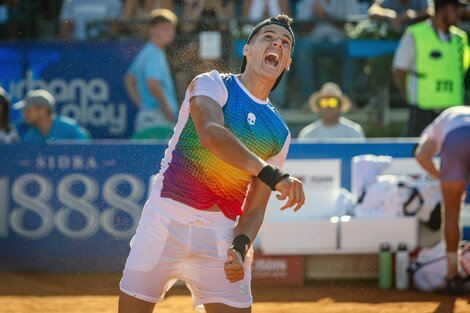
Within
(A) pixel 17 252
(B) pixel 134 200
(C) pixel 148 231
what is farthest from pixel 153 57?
(C) pixel 148 231

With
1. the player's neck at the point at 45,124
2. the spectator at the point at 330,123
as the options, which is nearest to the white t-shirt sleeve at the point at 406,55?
the spectator at the point at 330,123

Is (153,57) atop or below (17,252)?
atop

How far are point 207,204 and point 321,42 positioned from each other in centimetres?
695

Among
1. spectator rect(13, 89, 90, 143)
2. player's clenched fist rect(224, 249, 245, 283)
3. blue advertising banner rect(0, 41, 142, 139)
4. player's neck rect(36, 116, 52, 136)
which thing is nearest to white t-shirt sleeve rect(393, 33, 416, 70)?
blue advertising banner rect(0, 41, 142, 139)

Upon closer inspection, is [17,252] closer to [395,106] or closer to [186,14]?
[186,14]

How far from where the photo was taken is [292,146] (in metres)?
9.30

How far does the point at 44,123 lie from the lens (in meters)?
9.91

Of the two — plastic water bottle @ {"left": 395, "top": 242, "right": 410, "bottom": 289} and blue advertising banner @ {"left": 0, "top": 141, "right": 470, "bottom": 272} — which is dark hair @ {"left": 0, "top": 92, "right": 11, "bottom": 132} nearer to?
blue advertising banner @ {"left": 0, "top": 141, "right": 470, "bottom": 272}

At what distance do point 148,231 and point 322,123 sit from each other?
5684 mm

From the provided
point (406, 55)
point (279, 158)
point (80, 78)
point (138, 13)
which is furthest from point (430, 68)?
point (279, 158)

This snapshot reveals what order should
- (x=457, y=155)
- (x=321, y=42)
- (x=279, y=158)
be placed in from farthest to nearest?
(x=321, y=42)
(x=457, y=155)
(x=279, y=158)

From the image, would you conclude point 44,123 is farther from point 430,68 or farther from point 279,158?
point 279,158

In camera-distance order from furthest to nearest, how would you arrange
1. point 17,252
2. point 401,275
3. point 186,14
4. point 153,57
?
1. point 186,14
2. point 153,57
3. point 17,252
4. point 401,275

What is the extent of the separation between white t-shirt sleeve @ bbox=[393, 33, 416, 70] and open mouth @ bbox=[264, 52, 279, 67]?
18.8 feet
